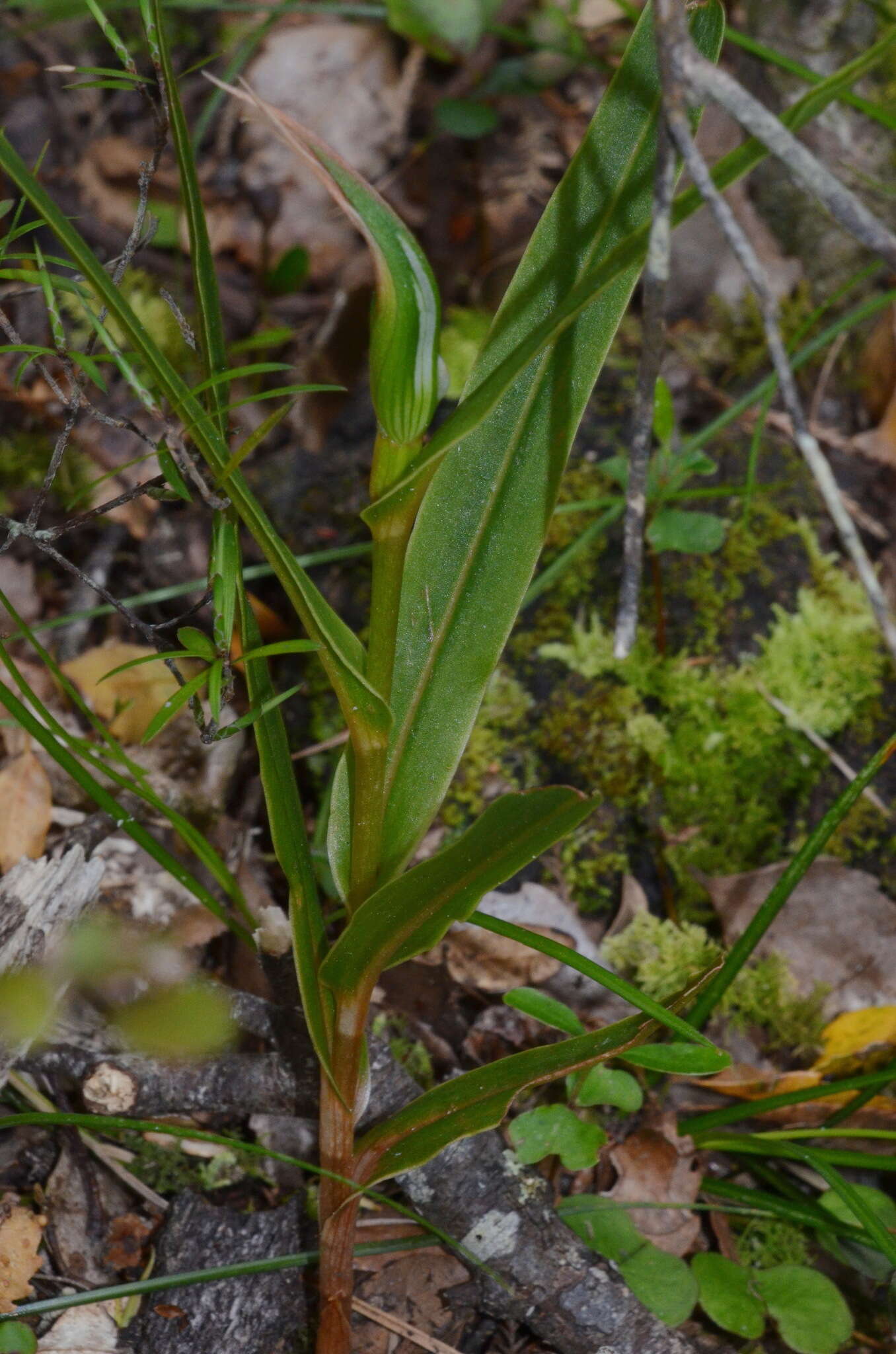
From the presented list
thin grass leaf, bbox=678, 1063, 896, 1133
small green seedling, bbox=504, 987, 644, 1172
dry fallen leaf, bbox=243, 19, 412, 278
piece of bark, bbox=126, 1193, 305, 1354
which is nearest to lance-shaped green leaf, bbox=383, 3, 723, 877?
small green seedling, bbox=504, 987, 644, 1172

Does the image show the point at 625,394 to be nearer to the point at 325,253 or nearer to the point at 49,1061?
the point at 325,253

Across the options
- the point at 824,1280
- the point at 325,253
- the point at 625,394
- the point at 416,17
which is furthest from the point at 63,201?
the point at 824,1280

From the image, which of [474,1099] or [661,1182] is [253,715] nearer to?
[474,1099]

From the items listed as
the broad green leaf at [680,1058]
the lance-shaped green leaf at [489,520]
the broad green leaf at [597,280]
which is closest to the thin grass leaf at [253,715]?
the lance-shaped green leaf at [489,520]

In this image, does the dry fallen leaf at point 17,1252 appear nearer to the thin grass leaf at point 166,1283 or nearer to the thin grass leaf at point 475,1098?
the thin grass leaf at point 166,1283

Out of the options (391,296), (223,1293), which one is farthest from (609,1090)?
(391,296)

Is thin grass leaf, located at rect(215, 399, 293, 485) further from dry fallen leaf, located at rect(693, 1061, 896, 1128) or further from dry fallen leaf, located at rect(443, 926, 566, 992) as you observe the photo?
dry fallen leaf, located at rect(693, 1061, 896, 1128)

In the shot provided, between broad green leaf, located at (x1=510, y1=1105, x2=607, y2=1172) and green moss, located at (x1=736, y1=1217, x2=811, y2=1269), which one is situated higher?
broad green leaf, located at (x1=510, y1=1105, x2=607, y2=1172)
